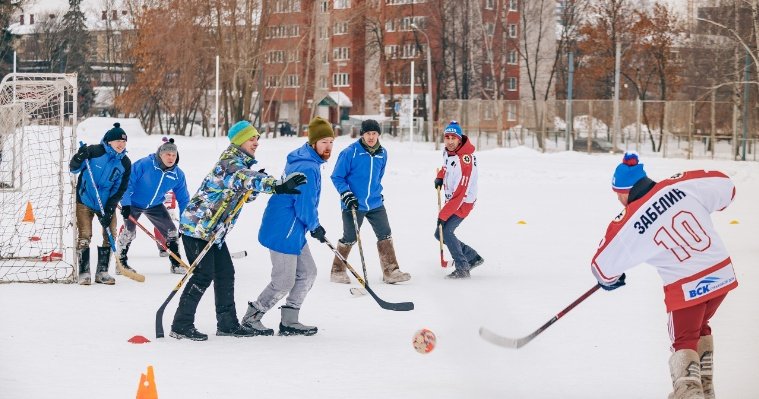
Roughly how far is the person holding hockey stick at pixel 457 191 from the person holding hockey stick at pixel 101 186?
2899 millimetres

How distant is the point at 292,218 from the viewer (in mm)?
6930

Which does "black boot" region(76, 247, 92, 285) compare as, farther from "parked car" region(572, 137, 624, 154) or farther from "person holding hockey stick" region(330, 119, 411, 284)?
"parked car" region(572, 137, 624, 154)

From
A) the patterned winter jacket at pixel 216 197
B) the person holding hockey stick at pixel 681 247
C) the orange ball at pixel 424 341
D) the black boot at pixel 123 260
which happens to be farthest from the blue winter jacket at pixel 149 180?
the person holding hockey stick at pixel 681 247

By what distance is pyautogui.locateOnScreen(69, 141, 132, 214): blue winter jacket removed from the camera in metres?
9.01

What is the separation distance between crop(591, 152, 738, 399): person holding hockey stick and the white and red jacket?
15.9ft

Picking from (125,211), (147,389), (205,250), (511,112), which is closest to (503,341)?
(205,250)

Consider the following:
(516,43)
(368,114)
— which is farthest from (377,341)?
(368,114)

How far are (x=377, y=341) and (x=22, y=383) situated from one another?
229 cm

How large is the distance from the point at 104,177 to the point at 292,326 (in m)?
2.78

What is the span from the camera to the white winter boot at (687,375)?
4773 mm

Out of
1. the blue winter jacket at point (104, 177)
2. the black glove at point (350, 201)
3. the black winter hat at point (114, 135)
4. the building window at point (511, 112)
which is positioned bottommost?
the black glove at point (350, 201)

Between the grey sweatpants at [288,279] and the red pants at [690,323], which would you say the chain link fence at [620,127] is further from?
the red pants at [690,323]

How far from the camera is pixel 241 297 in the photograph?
8.63m

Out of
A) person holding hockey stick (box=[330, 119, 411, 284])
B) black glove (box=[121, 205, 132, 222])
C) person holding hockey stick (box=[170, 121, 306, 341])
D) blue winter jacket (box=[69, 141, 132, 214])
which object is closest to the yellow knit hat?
person holding hockey stick (box=[170, 121, 306, 341])
